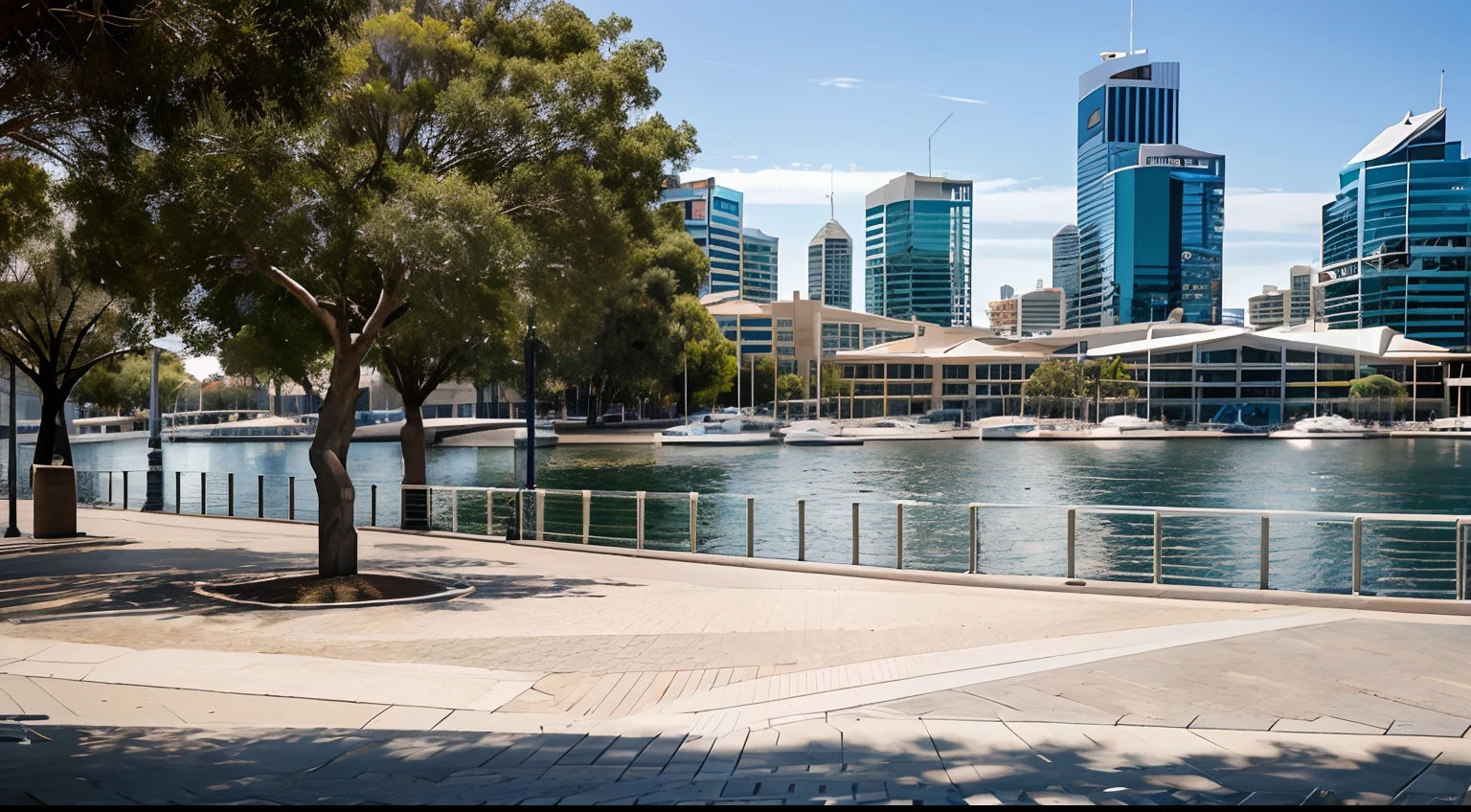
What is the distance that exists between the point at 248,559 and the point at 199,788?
11.6 meters

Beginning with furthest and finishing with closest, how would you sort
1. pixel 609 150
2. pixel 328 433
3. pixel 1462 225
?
pixel 1462 225 → pixel 609 150 → pixel 328 433

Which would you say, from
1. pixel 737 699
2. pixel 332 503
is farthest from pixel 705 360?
pixel 737 699

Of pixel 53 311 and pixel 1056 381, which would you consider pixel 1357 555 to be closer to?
pixel 53 311

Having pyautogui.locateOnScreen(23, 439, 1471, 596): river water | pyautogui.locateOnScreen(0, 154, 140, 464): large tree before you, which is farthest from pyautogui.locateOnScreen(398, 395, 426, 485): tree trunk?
pyautogui.locateOnScreen(0, 154, 140, 464): large tree

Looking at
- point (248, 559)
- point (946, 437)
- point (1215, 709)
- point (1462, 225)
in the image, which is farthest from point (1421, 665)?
point (1462, 225)

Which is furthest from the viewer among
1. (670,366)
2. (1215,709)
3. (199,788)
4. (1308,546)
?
(670,366)

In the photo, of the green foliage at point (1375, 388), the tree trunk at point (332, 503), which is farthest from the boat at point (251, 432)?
the green foliage at point (1375, 388)

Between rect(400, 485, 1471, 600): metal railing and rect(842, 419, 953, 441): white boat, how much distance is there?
210 ft

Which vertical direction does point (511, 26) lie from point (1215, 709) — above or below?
above

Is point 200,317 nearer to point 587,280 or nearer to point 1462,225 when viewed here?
point 587,280

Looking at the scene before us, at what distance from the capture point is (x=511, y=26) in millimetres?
18078

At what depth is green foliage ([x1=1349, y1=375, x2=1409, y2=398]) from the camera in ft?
420

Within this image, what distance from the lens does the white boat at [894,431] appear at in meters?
103

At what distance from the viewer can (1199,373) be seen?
433ft
